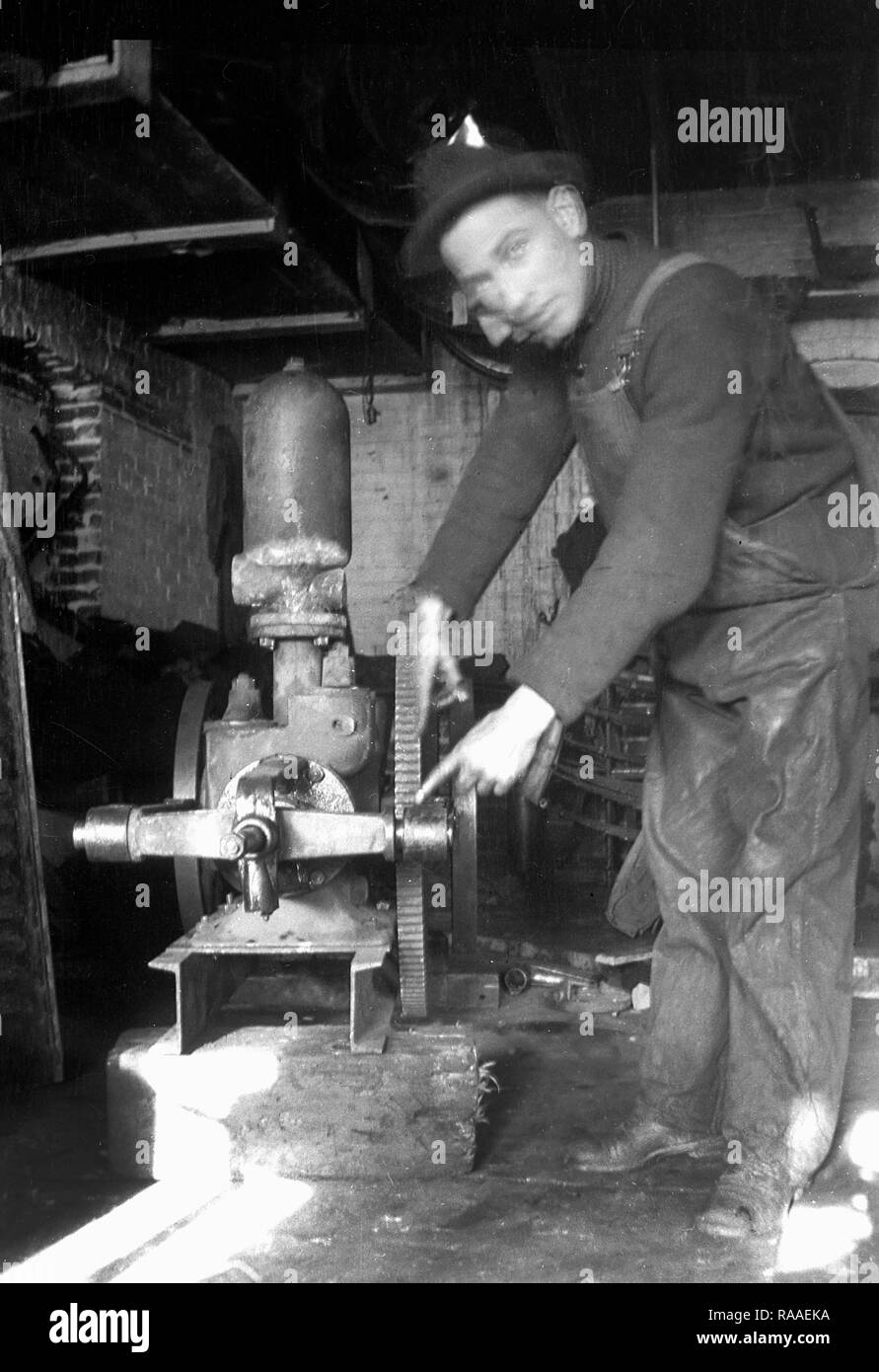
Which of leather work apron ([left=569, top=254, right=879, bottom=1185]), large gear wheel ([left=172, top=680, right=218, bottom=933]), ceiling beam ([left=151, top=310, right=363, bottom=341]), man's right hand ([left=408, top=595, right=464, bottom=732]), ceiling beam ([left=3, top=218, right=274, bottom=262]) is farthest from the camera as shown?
ceiling beam ([left=151, top=310, right=363, bottom=341])

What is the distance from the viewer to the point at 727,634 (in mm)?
2338

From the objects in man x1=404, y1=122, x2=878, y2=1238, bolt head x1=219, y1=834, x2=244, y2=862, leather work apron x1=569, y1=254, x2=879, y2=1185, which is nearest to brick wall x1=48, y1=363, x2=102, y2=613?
bolt head x1=219, y1=834, x2=244, y2=862

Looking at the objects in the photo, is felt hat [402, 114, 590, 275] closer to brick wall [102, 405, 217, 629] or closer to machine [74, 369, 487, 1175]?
machine [74, 369, 487, 1175]

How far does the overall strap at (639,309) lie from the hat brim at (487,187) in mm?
263

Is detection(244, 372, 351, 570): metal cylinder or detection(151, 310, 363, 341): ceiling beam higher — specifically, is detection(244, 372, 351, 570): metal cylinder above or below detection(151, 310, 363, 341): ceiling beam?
below

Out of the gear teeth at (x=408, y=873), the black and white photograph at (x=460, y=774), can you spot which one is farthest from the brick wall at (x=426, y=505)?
the gear teeth at (x=408, y=873)

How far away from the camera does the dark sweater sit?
1.88 metres

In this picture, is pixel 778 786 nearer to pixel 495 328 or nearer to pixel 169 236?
pixel 495 328

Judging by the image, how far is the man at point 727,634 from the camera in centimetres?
209

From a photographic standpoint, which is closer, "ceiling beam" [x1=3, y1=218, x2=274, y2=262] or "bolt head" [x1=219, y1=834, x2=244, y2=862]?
"bolt head" [x1=219, y1=834, x2=244, y2=862]

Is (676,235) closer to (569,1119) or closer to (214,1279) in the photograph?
(569,1119)

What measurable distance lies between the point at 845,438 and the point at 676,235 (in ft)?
12.1

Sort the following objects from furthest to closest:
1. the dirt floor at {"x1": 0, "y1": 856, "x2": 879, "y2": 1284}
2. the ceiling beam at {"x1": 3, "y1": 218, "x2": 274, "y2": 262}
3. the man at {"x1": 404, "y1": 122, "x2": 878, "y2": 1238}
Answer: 1. the ceiling beam at {"x1": 3, "y1": 218, "x2": 274, "y2": 262}
2. the man at {"x1": 404, "y1": 122, "x2": 878, "y2": 1238}
3. the dirt floor at {"x1": 0, "y1": 856, "x2": 879, "y2": 1284}

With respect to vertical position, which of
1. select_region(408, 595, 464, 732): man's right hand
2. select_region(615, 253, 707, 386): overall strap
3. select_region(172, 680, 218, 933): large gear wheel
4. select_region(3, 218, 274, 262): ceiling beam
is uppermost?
select_region(3, 218, 274, 262): ceiling beam
